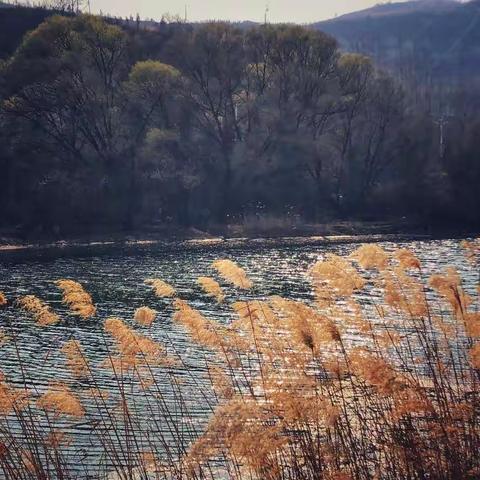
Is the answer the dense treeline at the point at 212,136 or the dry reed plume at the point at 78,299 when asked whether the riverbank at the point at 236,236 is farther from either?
the dry reed plume at the point at 78,299

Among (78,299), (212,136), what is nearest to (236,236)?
(212,136)

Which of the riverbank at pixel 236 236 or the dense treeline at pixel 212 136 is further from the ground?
the dense treeline at pixel 212 136

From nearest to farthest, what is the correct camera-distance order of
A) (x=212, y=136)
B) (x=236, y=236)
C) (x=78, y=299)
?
(x=78, y=299) < (x=236, y=236) < (x=212, y=136)

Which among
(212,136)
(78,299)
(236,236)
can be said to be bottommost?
(236,236)

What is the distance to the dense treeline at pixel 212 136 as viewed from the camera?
63781 millimetres

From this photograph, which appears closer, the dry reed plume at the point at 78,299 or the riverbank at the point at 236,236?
the dry reed plume at the point at 78,299

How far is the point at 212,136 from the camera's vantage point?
6925 cm

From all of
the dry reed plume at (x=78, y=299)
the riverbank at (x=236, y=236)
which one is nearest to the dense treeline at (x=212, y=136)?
the riverbank at (x=236, y=236)

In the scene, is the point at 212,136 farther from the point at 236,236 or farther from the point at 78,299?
the point at 78,299

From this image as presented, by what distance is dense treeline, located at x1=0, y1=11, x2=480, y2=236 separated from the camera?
209 ft

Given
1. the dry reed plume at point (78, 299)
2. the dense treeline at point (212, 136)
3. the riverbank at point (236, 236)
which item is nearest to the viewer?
the dry reed plume at point (78, 299)

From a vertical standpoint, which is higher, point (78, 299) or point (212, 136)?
point (78, 299)

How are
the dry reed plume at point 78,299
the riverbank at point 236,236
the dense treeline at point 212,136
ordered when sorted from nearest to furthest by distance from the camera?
the dry reed plume at point 78,299, the riverbank at point 236,236, the dense treeline at point 212,136

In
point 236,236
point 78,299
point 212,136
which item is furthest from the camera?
point 212,136
